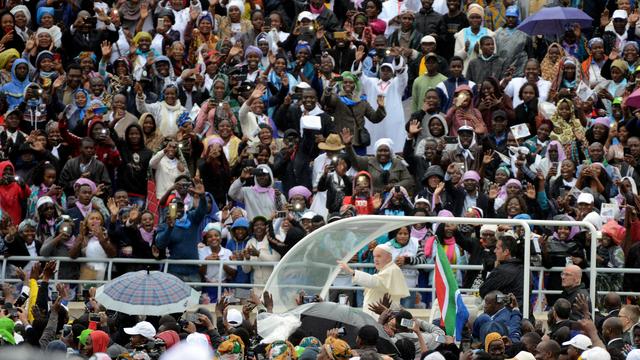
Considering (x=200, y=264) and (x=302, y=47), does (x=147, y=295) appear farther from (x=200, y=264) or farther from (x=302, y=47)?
(x=302, y=47)

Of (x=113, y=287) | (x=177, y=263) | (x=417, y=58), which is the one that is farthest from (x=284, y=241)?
(x=417, y=58)

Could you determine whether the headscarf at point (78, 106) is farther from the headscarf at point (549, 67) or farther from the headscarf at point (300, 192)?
the headscarf at point (549, 67)

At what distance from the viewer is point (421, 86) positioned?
24.1 m

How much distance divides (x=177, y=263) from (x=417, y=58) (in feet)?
19.2

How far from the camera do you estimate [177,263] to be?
20469 mm

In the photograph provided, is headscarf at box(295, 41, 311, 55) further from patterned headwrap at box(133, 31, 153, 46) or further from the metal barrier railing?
the metal barrier railing

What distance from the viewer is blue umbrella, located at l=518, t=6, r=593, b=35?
2516 cm

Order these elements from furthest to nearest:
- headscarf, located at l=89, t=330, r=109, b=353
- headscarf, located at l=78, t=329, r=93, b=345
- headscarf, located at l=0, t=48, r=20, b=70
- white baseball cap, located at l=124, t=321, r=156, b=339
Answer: headscarf, located at l=0, t=48, r=20, b=70
white baseball cap, located at l=124, t=321, r=156, b=339
headscarf, located at l=78, t=329, r=93, b=345
headscarf, located at l=89, t=330, r=109, b=353

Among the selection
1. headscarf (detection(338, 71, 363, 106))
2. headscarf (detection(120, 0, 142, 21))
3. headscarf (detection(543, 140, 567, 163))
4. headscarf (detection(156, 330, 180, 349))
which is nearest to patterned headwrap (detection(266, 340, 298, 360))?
headscarf (detection(156, 330, 180, 349))

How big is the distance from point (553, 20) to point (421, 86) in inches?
94.2

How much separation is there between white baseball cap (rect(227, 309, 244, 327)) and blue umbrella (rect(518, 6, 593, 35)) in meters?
9.15

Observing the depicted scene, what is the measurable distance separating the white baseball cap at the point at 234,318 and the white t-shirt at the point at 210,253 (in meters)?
2.87

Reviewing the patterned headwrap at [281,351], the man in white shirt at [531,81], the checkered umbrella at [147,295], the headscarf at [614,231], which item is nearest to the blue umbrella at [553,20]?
the man in white shirt at [531,81]

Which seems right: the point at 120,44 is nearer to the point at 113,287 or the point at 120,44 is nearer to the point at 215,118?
the point at 215,118
